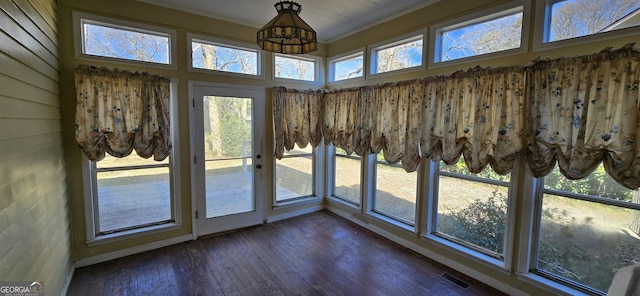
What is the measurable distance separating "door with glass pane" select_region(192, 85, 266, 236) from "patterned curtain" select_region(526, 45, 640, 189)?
10.2 ft

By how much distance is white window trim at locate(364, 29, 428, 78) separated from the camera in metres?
3.07

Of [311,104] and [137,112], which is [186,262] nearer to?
[137,112]

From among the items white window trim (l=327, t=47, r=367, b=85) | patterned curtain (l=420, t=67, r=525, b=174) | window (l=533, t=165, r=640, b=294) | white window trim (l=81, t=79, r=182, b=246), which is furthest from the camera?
white window trim (l=327, t=47, r=367, b=85)

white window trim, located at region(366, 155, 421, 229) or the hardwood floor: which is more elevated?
white window trim, located at region(366, 155, 421, 229)

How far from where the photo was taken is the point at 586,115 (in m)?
1.96

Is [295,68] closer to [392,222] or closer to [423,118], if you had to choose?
[423,118]

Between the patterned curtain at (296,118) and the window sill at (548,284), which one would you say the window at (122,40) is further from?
the window sill at (548,284)

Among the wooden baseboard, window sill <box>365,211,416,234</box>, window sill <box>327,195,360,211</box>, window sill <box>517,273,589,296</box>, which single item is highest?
window sill <box>327,195,360,211</box>

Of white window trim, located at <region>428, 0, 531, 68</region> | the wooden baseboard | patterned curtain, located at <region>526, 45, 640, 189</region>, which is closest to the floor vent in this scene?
patterned curtain, located at <region>526, 45, 640, 189</region>

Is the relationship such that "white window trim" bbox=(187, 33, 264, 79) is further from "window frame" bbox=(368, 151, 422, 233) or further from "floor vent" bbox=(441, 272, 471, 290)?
"floor vent" bbox=(441, 272, 471, 290)

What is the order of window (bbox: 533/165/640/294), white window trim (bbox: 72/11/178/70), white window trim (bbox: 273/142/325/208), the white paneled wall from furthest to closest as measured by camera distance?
white window trim (bbox: 273/142/325/208) < white window trim (bbox: 72/11/178/70) < window (bbox: 533/165/640/294) < the white paneled wall

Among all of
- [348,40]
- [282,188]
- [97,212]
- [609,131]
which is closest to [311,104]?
[348,40]

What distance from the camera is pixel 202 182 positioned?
356 centimetres

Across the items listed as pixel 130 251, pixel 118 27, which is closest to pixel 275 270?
pixel 130 251
